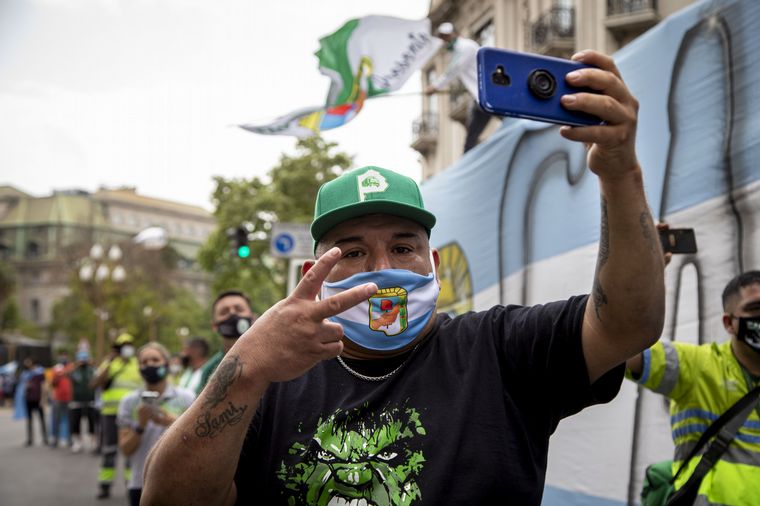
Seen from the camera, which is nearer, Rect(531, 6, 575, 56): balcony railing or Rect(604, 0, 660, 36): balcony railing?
Rect(604, 0, 660, 36): balcony railing

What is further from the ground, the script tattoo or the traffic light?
the traffic light

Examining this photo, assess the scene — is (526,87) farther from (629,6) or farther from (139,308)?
(139,308)

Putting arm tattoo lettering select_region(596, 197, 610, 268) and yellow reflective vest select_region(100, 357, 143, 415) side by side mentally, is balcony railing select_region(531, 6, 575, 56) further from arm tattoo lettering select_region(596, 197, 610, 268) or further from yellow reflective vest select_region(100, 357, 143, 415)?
arm tattoo lettering select_region(596, 197, 610, 268)

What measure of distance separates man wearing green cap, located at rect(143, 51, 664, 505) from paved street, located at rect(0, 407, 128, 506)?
8580 mm

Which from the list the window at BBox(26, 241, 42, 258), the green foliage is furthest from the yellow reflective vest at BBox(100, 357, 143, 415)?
the window at BBox(26, 241, 42, 258)

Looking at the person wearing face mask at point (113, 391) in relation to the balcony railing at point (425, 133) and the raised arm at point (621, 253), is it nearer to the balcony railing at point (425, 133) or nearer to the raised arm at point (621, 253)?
the raised arm at point (621, 253)

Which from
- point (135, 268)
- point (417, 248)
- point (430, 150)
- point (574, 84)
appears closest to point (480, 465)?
point (417, 248)

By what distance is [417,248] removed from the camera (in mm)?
1995

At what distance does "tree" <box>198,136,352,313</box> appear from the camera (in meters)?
27.8

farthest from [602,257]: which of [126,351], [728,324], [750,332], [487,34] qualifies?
[487,34]

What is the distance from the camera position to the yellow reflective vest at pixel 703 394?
110 inches

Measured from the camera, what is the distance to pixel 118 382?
10.4 metres

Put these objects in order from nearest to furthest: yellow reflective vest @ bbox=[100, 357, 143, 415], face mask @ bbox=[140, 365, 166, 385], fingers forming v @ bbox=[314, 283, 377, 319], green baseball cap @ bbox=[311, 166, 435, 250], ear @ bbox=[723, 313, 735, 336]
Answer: fingers forming v @ bbox=[314, 283, 377, 319], green baseball cap @ bbox=[311, 166, 435, 250], ear @ bbox=[723, 313, 735, 336], face mask @ bbox=[140, 365, 166, 385], yellow reflective vest @ bbox=[100, 357, 143, 415]

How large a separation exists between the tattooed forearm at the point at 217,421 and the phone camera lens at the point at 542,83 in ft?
2.91
